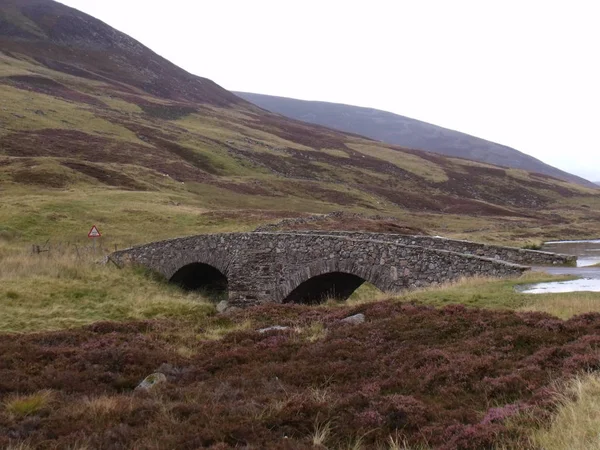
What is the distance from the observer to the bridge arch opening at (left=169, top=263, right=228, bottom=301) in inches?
1171

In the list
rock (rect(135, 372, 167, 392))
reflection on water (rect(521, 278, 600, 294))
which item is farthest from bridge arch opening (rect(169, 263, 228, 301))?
rock (rect(135, 372, 167, 392))

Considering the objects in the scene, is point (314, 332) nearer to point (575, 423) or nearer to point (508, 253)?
point (575, 423)

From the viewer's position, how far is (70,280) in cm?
2445

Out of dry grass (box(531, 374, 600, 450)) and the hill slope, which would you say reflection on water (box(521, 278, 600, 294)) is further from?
the hill slope

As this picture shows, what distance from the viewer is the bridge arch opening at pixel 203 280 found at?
29734 millimetres

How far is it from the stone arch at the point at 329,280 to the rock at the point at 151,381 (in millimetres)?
11260

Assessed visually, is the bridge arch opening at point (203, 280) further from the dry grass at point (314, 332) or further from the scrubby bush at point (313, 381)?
the dry grass at point (314, 332)

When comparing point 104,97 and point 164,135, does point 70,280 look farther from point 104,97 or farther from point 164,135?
point 104,97

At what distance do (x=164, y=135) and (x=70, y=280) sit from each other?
73956mm

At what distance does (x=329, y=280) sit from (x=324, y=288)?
114 cm

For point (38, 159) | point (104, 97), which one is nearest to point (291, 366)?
point (38, 159)

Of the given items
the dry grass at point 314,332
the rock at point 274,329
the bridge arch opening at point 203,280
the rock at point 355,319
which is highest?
the rock at point 355,319

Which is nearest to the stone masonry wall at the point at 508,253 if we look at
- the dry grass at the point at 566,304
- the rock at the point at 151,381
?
the dry grass at the point at 566,304

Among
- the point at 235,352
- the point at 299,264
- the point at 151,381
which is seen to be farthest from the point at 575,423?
the point at 299,264
